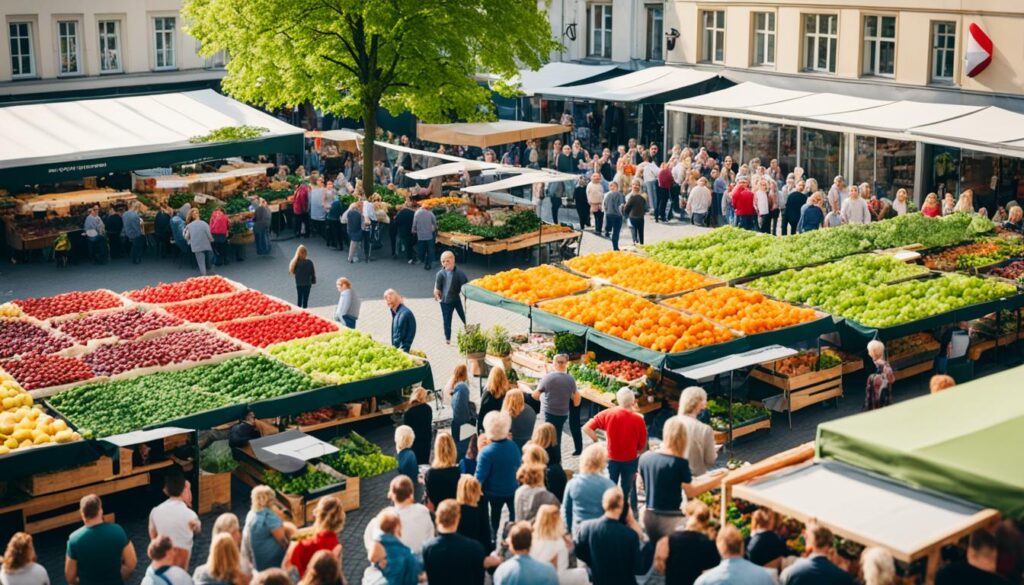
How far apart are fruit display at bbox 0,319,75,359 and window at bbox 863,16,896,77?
23315mm

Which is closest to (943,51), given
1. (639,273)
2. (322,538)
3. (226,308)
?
(639,273)

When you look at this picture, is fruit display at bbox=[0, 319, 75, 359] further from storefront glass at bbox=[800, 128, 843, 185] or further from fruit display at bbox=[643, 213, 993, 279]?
storefront glass at bbox=[800, 128, 843, 185]

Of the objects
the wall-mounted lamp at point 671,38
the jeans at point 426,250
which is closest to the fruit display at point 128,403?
the jeans at point 426,250

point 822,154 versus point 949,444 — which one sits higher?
point 822,154

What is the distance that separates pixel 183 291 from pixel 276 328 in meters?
2.86

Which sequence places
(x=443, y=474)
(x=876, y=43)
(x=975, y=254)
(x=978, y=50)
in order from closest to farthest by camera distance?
(x=443, y=474) < (x=975, y=254) < (x=978, y=50) < (x=876, y=43)

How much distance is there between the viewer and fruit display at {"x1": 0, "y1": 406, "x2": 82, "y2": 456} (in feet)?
49.3

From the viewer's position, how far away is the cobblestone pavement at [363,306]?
1525cm

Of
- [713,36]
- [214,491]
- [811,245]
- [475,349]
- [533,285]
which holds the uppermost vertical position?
[713,36]

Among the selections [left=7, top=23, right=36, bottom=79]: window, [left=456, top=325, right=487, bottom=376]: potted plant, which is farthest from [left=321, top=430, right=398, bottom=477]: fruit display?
[left=7, top=23, right=36, bottom=79]: window

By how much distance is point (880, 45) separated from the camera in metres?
34.9

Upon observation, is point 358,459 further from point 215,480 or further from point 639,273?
point 639,273

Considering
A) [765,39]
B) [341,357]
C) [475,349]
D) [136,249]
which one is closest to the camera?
[341,357]

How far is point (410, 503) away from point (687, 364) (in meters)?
6.94
